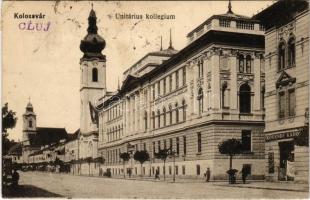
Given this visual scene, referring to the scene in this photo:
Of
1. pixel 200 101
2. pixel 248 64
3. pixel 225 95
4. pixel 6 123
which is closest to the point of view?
pixel 6 123

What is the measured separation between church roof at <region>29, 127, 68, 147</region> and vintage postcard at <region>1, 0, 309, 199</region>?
6852 centimetres

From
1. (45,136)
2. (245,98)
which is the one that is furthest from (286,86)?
(45,136)

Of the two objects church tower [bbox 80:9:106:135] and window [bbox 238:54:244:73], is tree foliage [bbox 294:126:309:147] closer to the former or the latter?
window [bbox 238:54:244:73]

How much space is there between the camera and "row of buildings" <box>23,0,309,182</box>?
27891 millimetres

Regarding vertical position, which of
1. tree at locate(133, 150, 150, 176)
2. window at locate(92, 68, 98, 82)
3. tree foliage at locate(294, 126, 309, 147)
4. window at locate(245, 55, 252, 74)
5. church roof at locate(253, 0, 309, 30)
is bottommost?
tree at locate(133, 150, 150, 176)

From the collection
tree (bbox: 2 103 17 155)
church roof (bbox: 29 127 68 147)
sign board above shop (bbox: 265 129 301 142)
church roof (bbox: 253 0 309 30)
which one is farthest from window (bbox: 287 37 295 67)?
church roof (bbox: 29 127 68 147)

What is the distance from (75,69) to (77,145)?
208 ft

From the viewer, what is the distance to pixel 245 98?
127 feet

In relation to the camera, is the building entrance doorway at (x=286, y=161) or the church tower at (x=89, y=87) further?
the church tower at (x=89, y=87)

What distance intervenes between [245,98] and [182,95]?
5.61 meters

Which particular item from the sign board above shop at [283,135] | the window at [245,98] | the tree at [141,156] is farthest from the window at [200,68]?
the tree at [141,156]

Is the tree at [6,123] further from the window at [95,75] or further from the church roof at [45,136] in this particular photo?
the church roof at [45,136]

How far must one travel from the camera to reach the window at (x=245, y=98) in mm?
38469

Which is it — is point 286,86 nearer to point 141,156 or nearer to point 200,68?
point 200,68
